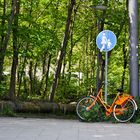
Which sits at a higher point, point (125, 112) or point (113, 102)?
point (113, 102)

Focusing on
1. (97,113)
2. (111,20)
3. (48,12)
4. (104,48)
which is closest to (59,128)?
(97,113)

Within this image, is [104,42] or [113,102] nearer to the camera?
[113,102]

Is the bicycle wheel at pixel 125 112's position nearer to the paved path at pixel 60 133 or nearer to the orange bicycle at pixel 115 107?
the orange bicycle at pixel 115 107

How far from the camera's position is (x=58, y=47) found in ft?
69.7

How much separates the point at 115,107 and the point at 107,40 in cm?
206

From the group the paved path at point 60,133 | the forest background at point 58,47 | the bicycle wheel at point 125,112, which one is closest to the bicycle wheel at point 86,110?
the bicycle wheel at point 125,112

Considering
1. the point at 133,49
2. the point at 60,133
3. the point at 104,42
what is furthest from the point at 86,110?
the point at 60,133

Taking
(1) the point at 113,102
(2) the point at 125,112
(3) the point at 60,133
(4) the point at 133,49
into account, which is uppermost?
(4) the point at 133,49

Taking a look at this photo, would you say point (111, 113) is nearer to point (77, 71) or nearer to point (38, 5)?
point (38, 5)

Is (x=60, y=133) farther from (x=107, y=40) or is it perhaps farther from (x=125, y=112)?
(x=107, y=40)

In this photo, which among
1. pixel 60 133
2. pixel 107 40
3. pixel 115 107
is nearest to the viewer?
pixel 60 133

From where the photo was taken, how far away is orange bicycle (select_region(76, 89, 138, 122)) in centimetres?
1166

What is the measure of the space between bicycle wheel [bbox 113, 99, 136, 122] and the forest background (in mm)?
5288

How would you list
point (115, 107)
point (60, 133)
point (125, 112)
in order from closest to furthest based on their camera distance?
point (60, 133) < point (125, 112) < point (115, 107)
